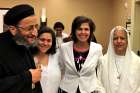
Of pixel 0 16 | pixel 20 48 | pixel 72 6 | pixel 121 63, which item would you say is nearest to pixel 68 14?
pixel 72 6

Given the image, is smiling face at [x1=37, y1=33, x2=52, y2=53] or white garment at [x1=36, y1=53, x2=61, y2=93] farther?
smiling face at [x1=37, y1=33, x2=52, y2=53]

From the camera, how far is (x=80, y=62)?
9.61 ft

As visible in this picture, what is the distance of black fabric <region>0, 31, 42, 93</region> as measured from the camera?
1823 mm

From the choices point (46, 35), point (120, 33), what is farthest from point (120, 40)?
point (46, 35)

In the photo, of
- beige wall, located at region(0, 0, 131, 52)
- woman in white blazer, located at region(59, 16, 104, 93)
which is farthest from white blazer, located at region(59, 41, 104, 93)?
beige wall, located at region(0, 0, 131, 52)

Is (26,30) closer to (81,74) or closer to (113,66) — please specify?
(81,74)

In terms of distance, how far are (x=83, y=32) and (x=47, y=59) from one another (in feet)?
1.63

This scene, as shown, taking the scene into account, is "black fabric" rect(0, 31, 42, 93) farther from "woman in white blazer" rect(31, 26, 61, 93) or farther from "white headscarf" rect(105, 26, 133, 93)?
"white headscarf" rect(105, 26, 133, 93)

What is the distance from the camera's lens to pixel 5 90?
1.82 m

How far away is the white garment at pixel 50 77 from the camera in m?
2.94

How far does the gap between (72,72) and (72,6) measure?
583cm

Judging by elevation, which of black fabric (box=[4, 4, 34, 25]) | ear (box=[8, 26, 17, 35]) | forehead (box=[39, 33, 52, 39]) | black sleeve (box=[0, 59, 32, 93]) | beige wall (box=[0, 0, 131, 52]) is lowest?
black sleeve (box=[0, 59, 32, 93])

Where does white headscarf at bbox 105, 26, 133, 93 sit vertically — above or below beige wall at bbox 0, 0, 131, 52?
below

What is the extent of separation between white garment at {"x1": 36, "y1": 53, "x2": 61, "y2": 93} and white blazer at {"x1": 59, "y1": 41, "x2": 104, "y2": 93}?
0.08 metres
